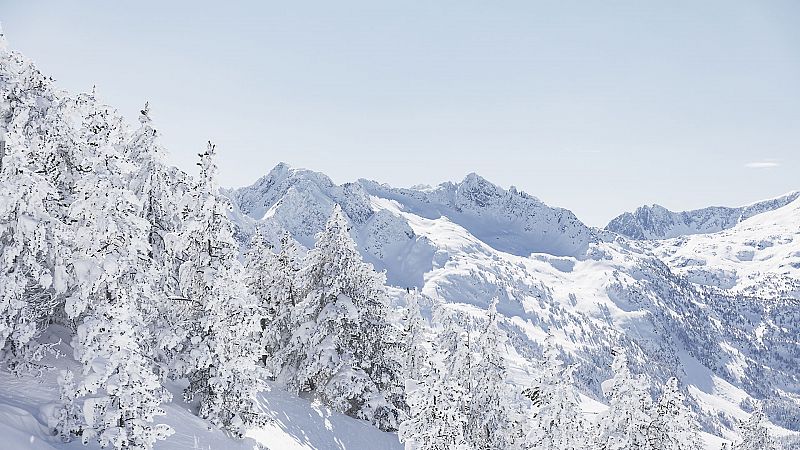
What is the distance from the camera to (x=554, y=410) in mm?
→ 18953

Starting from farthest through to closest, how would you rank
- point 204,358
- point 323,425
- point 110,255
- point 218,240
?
point 323,425 → point 218,240 → point 204,358 → point 110,255

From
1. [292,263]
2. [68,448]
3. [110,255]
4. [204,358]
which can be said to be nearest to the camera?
[68,448]

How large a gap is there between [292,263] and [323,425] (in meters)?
11.4

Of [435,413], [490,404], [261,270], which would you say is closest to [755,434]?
[490,404]

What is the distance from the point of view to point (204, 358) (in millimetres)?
18547

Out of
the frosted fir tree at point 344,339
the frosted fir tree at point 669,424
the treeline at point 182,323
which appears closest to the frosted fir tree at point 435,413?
the treeline at point 182,323

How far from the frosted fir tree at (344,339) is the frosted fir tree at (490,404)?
877cm

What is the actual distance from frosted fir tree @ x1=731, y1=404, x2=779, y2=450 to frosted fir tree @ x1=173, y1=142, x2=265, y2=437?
36.0 metres

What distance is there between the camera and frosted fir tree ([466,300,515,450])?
73.8 ft

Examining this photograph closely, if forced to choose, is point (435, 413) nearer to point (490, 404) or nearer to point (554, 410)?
point (554, 410)

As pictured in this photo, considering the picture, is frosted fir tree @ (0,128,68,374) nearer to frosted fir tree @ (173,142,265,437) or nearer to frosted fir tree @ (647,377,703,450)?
frosted fir tree @ (173,142,265,437)

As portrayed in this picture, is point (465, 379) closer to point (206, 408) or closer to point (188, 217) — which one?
point (206, 408)

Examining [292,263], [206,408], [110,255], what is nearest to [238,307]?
[206,408]

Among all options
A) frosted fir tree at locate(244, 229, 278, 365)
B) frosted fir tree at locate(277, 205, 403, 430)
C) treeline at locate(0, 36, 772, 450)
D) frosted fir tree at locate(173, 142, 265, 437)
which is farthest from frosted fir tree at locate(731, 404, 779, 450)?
frosted fir tree at locate(173, 142, 265, 437)
